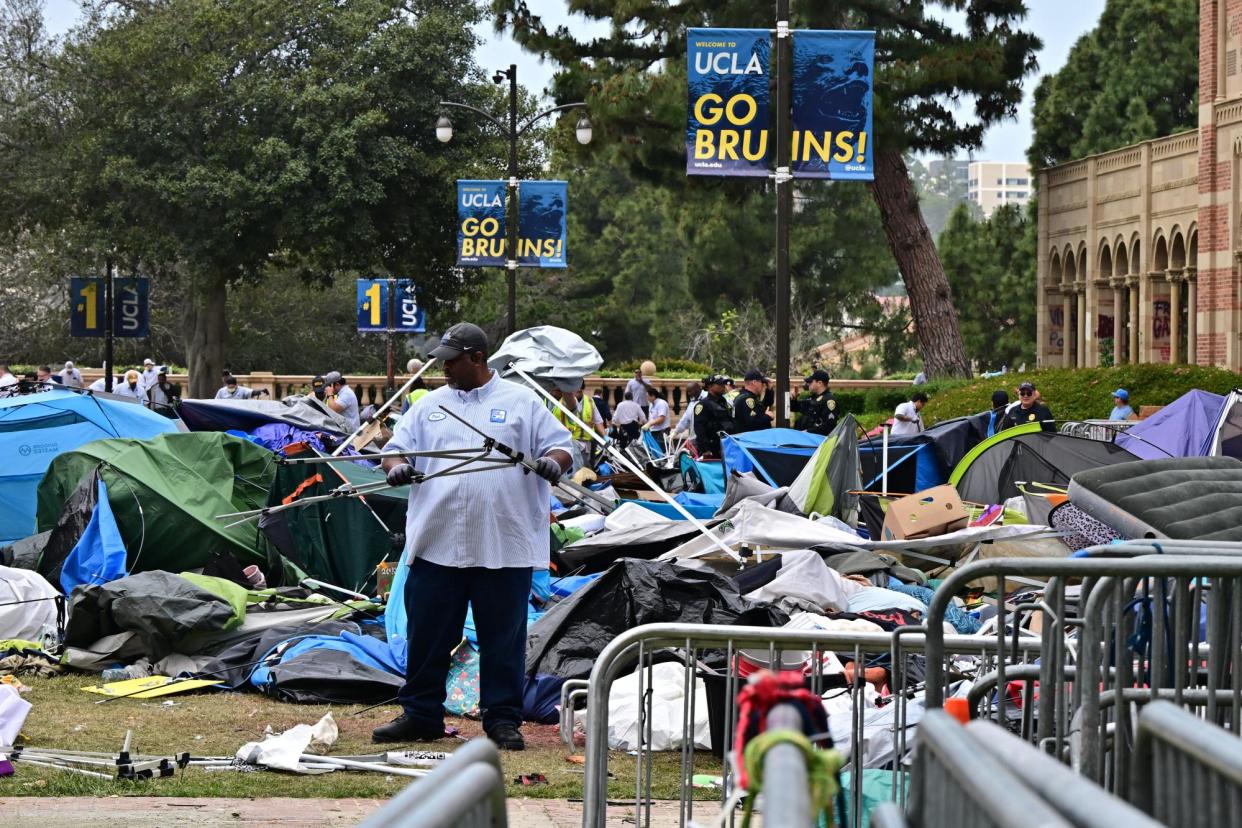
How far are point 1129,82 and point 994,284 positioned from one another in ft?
26.7

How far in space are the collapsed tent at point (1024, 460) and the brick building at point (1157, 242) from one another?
20440 mm

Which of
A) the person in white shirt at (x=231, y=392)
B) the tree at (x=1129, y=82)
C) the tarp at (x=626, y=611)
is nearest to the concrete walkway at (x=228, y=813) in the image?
the tarp at (x=626, y=611)

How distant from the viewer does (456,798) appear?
1.87m

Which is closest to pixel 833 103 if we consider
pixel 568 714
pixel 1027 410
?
pixel 1027 410

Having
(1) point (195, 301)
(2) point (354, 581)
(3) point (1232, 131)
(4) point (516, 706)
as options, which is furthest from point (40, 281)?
(4) point (516, 706)

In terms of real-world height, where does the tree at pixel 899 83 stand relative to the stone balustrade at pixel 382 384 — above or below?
above

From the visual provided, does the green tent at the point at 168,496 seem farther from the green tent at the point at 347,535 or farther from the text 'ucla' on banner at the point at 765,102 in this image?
the text 'ucla' on banner at the point at 765,102

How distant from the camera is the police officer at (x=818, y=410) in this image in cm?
1867

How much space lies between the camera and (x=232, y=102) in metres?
40.2

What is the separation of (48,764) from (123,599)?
9.71 ft

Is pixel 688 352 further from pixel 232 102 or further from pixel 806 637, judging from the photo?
pixel 806 637

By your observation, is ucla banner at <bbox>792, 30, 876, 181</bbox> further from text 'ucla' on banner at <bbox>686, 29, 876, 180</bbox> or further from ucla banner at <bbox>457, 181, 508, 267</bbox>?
ucla banner at <bbox>457, 181, 508, 267</bbox>

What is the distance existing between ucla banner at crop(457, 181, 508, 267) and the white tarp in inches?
746

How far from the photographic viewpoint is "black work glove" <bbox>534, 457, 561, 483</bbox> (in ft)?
25.0
